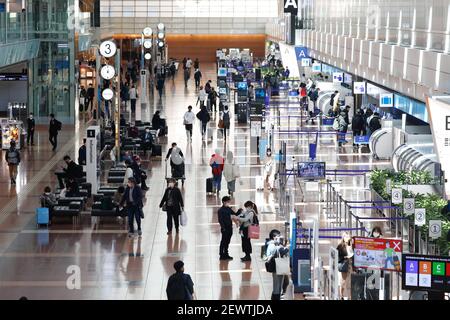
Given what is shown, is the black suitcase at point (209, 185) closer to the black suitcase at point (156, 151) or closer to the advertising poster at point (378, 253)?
the black suitcase at point (156, 151)

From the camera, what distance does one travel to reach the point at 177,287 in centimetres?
1443

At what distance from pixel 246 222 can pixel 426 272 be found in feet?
Result: 23.6

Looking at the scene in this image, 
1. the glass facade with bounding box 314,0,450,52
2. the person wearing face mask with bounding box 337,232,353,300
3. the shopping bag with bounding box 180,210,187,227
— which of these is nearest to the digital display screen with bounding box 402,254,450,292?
the person wearing face mask with bounding box 337,232,353,300

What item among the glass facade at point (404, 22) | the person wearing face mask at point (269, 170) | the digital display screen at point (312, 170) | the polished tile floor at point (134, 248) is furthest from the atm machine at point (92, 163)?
the glass facade at point (404, 22)

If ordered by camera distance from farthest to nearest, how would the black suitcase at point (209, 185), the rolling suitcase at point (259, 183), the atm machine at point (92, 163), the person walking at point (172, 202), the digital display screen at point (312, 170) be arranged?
the rolling suitcase at point (259, 183) < the black suitcase at point (209, 185) < the atm machine at point (92, 163) < the digital display screen at point (312, 170) < the person walking at point (172, 202)

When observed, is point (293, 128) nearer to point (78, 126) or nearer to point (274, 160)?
point (78, 126)

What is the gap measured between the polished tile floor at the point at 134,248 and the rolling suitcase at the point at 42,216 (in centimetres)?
22

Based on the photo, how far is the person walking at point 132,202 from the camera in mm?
22609

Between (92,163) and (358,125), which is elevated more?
(92,163)

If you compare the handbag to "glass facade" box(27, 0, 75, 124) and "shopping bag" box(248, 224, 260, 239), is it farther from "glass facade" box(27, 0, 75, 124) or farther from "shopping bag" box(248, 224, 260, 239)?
"glass facade" box(27, 0, 75, 124)

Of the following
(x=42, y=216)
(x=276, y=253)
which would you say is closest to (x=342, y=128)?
(x=42, y=216)

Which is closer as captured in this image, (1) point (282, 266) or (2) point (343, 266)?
(1) point (282, 266)

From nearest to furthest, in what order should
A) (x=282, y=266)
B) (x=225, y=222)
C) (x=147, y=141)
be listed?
(x=282, y=266) → (x=225, y=222) → (x=147, y=141)

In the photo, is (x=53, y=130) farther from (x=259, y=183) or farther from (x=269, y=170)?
(x=269, y=170)
